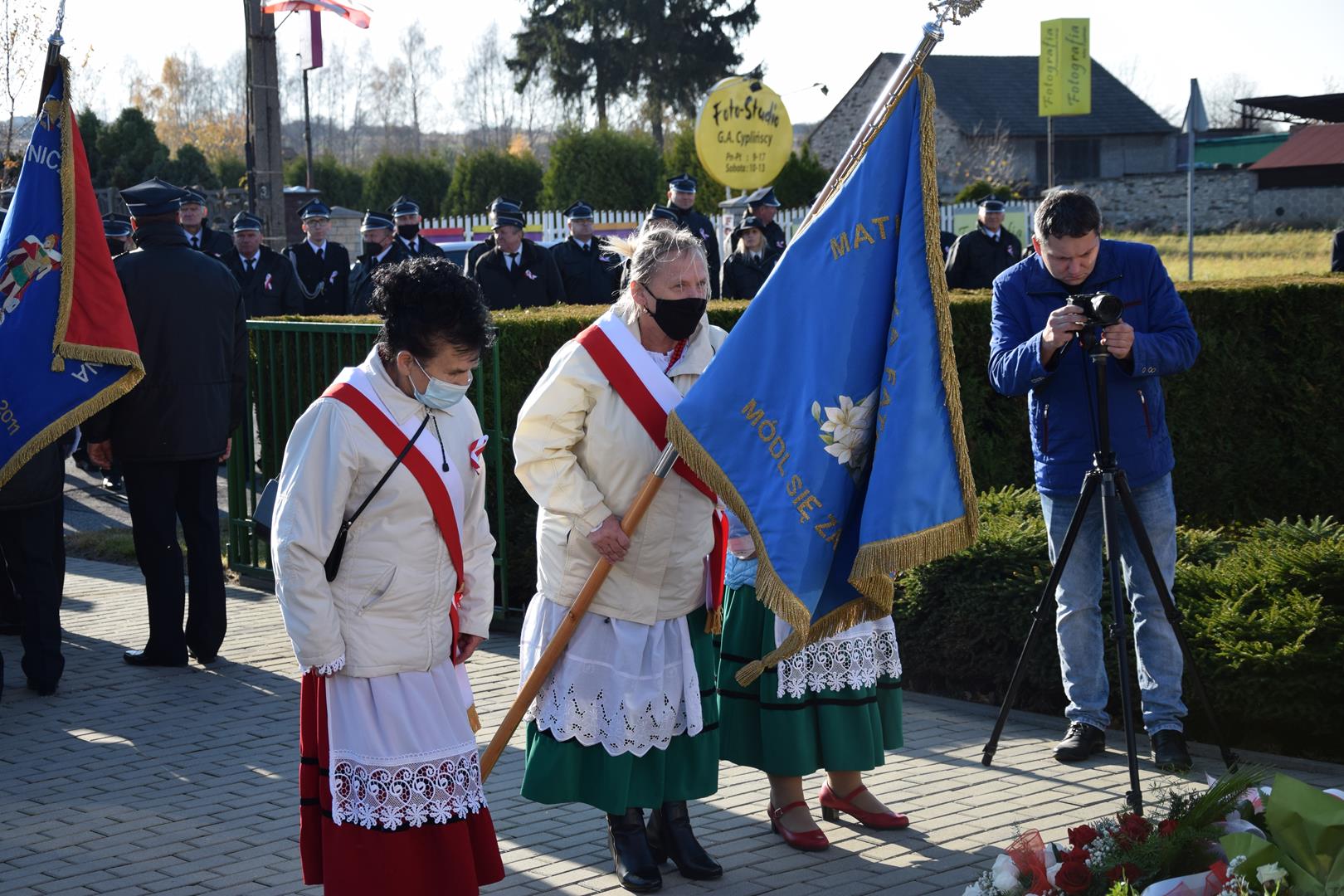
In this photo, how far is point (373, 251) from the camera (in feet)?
44.1

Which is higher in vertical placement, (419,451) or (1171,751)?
(419,451)

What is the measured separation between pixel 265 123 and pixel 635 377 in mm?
10848

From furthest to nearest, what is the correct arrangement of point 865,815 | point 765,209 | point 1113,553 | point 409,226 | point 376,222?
point 765,209 < point 409,226 < point 376,222 < point 1113,553 < point 865,815

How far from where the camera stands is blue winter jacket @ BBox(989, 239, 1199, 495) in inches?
216

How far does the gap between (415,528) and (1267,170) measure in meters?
48.6

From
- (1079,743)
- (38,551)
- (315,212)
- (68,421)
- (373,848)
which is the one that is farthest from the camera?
(315,212)

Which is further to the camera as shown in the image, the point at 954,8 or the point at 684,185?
the point at 684,185

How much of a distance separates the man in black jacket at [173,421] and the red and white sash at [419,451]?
381 centimetres

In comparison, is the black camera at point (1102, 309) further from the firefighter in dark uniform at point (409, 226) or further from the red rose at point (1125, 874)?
the firefighter in dark uniform at point (409, 226)

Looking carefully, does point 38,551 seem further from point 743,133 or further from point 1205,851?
point 743,133

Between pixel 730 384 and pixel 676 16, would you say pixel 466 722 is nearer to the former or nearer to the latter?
pixel 730 384

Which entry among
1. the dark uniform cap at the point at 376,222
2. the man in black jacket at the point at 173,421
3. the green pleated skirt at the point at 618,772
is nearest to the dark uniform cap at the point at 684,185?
the dark uniform cap at the point at 376,222

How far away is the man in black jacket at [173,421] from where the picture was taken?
24.1 ft

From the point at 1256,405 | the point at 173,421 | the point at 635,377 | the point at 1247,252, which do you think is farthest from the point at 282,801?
the point at 1247,252
